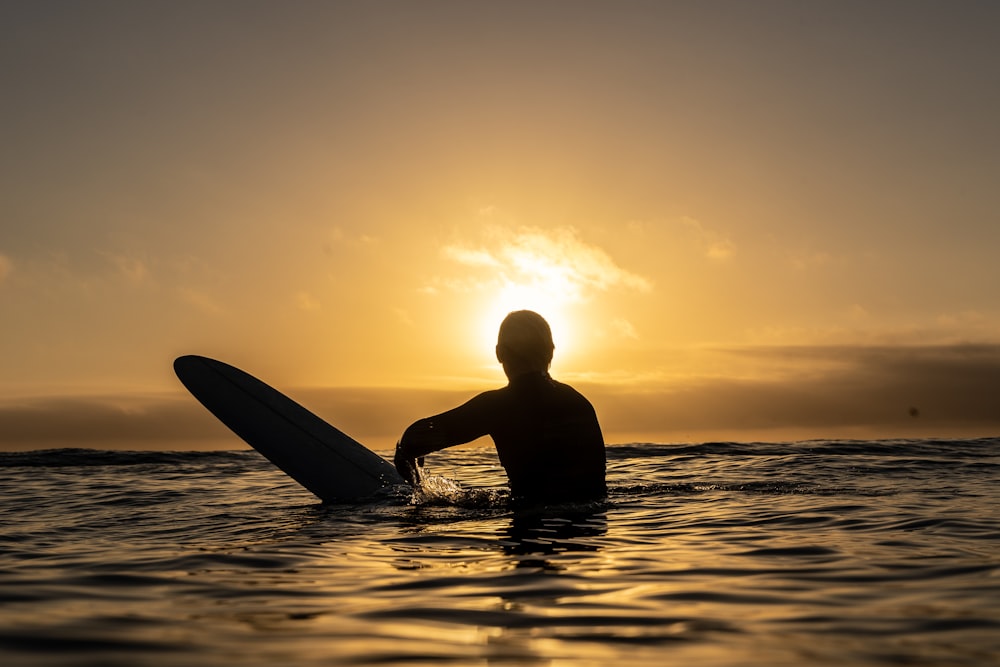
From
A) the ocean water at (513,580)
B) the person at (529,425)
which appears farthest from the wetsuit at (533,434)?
the ocean water at (513,580)

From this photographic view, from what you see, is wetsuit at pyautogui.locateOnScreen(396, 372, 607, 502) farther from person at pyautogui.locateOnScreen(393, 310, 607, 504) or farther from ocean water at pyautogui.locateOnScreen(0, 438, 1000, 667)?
ocean water at pyautogui.locateOnScreen(0, 438, 1000, 667)

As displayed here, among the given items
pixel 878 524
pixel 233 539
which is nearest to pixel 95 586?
pixel 233 539

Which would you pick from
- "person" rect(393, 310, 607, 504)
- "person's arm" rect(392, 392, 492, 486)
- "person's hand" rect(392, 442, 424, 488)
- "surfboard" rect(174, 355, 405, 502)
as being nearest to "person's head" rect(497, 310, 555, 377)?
"person" rect(393, 310, 607, 504)

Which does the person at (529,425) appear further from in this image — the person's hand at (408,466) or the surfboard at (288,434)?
the surfboard at (288,434)

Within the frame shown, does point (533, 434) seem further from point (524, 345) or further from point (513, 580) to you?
point (513, 580)

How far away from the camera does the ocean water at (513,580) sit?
297cm

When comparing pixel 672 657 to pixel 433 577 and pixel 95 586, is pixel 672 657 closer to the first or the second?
pixel 433 577

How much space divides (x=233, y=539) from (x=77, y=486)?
304 inches

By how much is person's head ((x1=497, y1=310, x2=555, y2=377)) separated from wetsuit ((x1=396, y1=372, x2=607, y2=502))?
0.27 feet

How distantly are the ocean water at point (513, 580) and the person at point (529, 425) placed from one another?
325mm

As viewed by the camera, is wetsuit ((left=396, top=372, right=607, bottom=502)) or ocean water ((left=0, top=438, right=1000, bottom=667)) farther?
wetsuit ((left=396, top=372, right=607, bottom=502))

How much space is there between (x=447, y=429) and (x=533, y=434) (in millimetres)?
671

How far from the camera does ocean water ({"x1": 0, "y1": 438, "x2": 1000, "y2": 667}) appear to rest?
2.97m

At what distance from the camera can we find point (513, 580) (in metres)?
4.17
